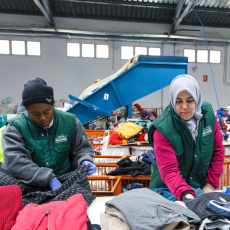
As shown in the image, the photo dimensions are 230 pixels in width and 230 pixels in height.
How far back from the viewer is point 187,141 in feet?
4.18

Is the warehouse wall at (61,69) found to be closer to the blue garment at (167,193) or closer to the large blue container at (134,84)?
the large blue container at (134,84)

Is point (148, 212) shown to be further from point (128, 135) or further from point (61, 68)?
point (61, 68)

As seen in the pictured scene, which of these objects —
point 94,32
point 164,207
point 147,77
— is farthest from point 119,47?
point 164,207

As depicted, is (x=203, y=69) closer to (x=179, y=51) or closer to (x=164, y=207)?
(x=179, y=51)

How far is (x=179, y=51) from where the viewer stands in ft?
34.1

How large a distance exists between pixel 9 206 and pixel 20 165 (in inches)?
17.5

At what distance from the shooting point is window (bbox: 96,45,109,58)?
10.1 metres

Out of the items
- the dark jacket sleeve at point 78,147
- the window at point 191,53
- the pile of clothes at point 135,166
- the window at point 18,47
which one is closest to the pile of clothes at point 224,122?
the pile of clothes at point 135,166

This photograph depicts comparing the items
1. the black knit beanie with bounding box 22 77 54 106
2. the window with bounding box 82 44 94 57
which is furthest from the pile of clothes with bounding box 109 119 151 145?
the window with bounding box 82 44 94 57

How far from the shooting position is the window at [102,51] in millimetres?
10148

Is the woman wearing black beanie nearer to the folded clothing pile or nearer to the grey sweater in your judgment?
the grey sweater

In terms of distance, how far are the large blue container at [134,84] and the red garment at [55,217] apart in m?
3.65

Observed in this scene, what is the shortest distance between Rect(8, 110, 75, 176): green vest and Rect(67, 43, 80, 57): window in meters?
9.51

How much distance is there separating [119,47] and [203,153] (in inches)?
386
